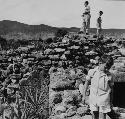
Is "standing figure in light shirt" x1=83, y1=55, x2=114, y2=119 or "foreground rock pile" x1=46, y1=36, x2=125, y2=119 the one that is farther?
"foreground rock pile" x1=46, y1=36, x2=125, y2=119

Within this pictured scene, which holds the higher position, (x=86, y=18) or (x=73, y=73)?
(x=86, y=18)

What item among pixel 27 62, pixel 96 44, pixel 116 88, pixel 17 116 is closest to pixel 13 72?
pixel 27 62

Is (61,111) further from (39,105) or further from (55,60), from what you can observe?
(55,60)

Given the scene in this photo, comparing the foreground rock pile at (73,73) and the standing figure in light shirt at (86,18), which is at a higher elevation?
the standing figure in light shirt at (86,18)

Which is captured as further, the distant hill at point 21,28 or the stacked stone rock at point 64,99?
the distant hill at point 21,28

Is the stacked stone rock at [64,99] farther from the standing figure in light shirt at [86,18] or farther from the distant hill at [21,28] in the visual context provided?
the distant hill at [21,28]

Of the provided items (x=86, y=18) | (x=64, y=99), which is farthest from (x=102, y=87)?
(x=86, y=18)

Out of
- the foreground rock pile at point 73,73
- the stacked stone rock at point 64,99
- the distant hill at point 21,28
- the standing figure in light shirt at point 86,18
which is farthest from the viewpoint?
the distant hill at point 21,28

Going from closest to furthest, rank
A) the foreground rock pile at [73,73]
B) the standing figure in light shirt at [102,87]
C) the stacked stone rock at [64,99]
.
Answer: the standing figure in light shirt at [102,87], the stacked stone rock at [64,99], the foreground rock pile at [73,73]

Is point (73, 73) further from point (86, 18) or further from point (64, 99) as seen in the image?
point (86, 18)

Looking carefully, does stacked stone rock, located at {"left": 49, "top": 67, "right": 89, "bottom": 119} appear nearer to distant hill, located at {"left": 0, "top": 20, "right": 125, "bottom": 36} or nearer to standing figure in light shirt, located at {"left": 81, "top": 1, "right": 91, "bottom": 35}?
standing figure in light shirt, located at {"left": 81, "top": 1, "right": 91, "bottom": 35}

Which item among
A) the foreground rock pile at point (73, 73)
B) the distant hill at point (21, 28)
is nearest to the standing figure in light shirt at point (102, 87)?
the foreground rock pile at point (73, 73)

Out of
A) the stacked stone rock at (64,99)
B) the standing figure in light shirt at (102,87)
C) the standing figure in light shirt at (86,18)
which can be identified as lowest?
the stacked stone rock at (64,99)

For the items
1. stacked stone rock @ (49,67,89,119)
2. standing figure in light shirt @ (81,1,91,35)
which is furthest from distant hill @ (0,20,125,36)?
stacked stone rock @ (49,67,89,119)
